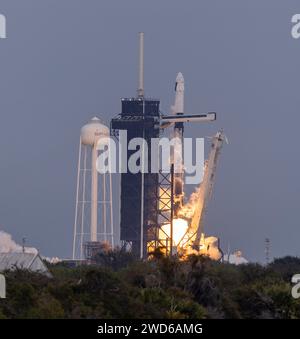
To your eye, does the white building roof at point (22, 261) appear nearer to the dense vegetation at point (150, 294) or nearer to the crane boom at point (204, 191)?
the dense vegetation at point (150, 294)

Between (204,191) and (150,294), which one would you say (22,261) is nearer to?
(150,294)

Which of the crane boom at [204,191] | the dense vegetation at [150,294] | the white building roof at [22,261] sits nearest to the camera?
the dense vegetation at [150,294]

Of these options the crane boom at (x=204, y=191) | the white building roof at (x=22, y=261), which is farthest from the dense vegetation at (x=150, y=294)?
the crane boom at (x=204, y=191)

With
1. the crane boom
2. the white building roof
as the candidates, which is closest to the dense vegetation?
the white building roof

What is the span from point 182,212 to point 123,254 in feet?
79.3

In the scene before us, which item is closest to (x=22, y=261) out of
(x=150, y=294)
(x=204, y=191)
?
(x=150, y=294)

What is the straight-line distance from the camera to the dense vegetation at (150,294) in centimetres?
6900

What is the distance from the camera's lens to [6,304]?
67375mm

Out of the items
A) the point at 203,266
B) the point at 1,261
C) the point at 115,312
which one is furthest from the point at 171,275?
the point at 115,312

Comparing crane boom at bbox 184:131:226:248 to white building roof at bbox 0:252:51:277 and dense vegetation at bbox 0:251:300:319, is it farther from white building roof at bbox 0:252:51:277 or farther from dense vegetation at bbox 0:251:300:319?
white building roof at bbox 0:252:51:277

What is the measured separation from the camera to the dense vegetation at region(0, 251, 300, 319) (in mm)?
69000

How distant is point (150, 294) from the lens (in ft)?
255
